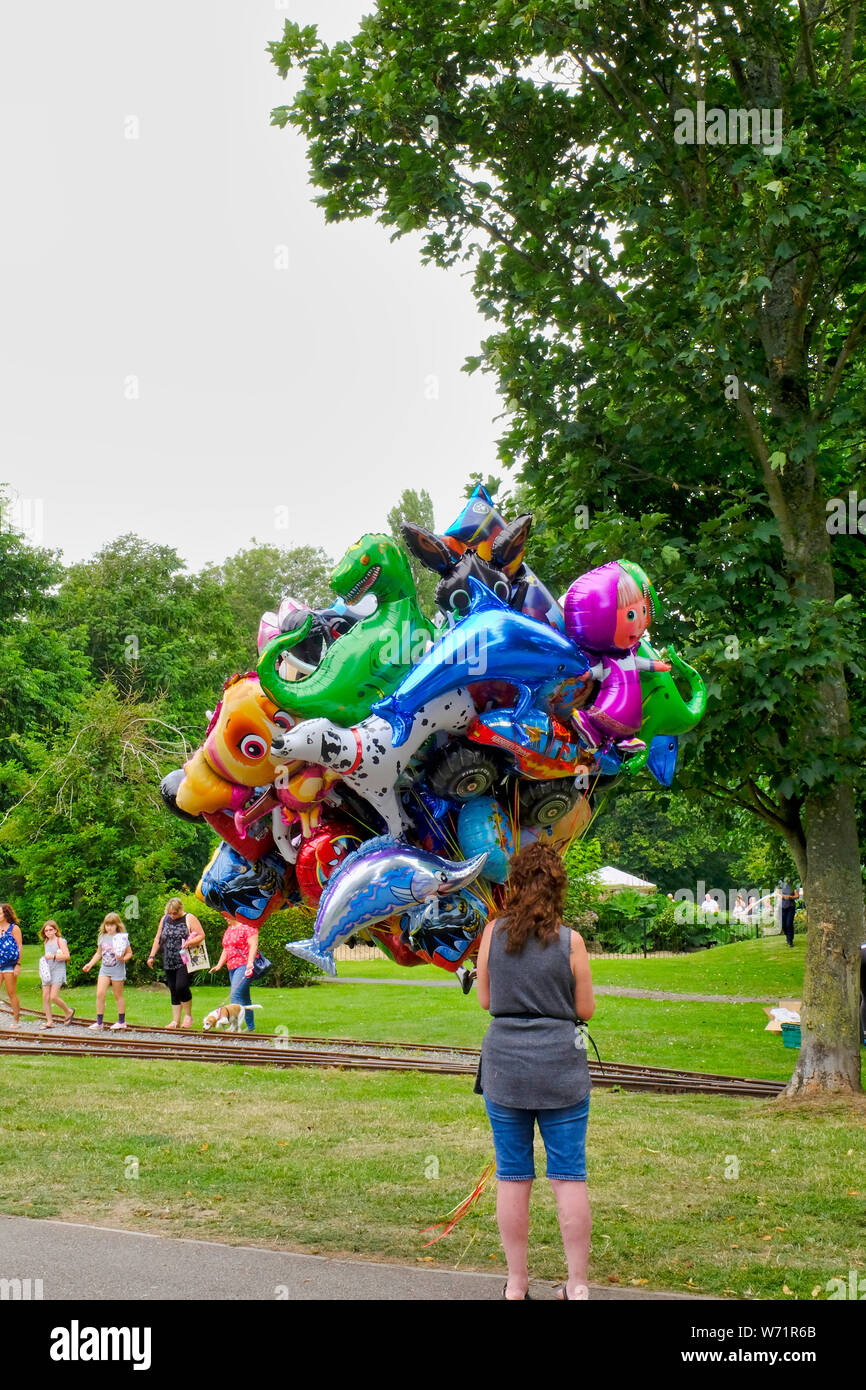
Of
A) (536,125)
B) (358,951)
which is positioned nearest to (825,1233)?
(536,125)

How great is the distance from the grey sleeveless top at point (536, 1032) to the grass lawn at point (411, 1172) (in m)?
1.80

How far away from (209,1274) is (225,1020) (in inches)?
450

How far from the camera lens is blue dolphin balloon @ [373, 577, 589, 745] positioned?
5152 mm

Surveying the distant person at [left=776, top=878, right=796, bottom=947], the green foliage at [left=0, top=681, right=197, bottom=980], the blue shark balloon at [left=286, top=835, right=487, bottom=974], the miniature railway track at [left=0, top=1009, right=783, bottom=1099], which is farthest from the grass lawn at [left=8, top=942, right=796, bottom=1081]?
the blue shark balloon at [left=286, top=835, right=487, bottom=974]

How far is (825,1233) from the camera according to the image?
7008 mm

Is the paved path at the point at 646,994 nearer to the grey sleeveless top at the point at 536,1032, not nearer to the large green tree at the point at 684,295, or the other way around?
the large green tree at the point at 684,295

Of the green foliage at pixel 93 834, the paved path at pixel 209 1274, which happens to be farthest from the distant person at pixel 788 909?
the paved path at pixel 209 1274

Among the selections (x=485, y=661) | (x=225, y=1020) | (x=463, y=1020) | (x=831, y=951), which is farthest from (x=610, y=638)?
(x=463, y=1020)

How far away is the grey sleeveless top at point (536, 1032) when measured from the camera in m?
4.78

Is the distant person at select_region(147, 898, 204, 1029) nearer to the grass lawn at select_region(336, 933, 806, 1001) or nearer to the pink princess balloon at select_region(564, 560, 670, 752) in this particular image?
the pink princess balloon at select_region(564, 560, 670, 752)

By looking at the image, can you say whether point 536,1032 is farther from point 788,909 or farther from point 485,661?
point 788,909

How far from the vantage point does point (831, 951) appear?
11.6m

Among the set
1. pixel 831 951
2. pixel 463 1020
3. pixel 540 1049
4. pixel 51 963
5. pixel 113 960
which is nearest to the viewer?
pixel 540 1049

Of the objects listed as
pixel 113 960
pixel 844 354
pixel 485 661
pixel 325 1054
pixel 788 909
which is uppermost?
pixel 844 354
